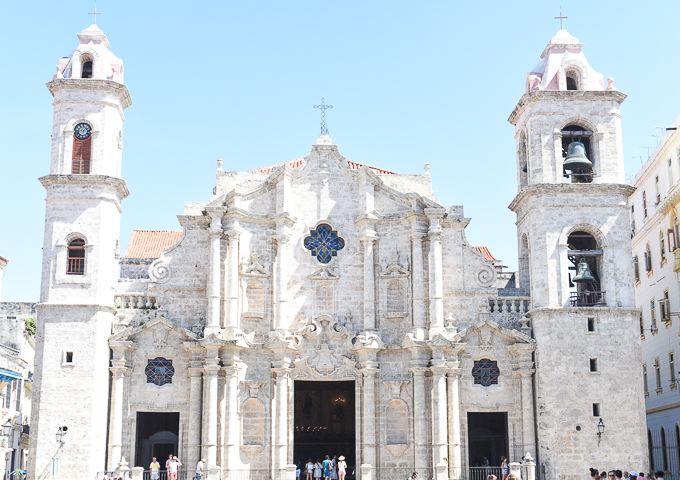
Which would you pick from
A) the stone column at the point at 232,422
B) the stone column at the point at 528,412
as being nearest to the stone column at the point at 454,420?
the stone column at the point at 528,412

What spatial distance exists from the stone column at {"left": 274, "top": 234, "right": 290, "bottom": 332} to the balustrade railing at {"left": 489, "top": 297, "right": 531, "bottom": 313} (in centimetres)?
816

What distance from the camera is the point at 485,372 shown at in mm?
34188

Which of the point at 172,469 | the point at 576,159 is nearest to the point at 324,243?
the point at 576,159

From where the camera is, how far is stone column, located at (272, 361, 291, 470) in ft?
108

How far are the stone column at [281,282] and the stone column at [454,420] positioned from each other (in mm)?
6627

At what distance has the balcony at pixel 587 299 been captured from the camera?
33.9 m

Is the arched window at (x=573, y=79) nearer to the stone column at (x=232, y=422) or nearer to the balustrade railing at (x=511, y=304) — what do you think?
the balustrade railing at (x=511, y=304)

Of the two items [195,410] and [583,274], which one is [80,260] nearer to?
[195,410]

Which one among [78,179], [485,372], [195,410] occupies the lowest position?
[195,410]

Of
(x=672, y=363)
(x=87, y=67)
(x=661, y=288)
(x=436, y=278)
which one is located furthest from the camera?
(x=661, y=288)

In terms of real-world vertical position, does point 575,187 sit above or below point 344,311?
above

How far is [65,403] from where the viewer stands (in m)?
31.4

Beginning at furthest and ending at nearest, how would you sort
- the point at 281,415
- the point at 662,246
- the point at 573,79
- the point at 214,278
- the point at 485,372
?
the point at 662,246
the point at 573,79
the point at 485,372
the point at 214,278
the point at 281,415

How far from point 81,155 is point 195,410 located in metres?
10.8
